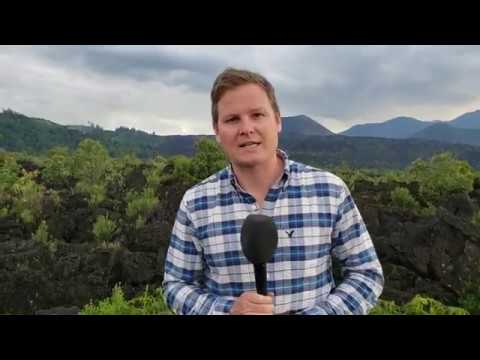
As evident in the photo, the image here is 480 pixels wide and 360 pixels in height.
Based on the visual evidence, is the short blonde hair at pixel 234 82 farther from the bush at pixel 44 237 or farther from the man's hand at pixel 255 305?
the bush at pixel 44 237

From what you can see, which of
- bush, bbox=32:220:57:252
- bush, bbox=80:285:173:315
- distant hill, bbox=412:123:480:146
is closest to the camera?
bush, bbox=80:285:173:315

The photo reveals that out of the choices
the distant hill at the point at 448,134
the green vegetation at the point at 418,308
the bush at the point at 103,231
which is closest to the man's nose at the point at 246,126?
the green vegetation at the point at 418,308

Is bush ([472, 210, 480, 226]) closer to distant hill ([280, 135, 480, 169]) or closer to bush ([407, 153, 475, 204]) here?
bush ([407, 153, 475, 204])

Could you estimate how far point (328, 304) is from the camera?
1.70m

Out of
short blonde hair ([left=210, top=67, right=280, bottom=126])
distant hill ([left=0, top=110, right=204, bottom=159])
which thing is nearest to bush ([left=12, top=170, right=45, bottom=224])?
short blonde hair ([left=210, top=67, right=280, bottom=126])

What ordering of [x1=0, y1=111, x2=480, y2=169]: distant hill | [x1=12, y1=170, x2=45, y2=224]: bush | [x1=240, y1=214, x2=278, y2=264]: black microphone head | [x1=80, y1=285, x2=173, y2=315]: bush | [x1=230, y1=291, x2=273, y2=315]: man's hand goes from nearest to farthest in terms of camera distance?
[x1=240, y1=214, x2=278, y2=264]: black microphone head < [x1=230, y1=291, x2=273, y2=315]: man's hand < [x1=80, y1=285, x2=173, y2=315]: bush < [x1=12, y1=170, x2=45, y2=224]: bush < [x1=0, y1=111, x2=480, y2=169]: distant hill

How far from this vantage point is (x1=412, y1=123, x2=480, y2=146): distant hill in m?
26.2

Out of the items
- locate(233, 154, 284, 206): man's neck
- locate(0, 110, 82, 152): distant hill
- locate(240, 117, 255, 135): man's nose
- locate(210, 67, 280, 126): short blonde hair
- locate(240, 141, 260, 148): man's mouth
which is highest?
locate(0, 110, 82, 152): distant hill

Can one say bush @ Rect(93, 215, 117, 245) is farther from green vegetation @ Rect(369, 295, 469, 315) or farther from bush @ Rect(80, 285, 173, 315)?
green vegetation @ Rect(369, 295, 469, 315)

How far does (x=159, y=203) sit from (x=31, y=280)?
2.96m

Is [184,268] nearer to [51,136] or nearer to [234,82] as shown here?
[234,82]

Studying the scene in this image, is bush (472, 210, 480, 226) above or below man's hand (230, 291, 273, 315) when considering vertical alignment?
below

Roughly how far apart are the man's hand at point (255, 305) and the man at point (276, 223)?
11.5 inches

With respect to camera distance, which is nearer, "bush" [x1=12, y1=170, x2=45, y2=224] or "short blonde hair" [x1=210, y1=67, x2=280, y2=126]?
"short blonde hair" [x1=210, y1=67, x2=280, y2=126]
